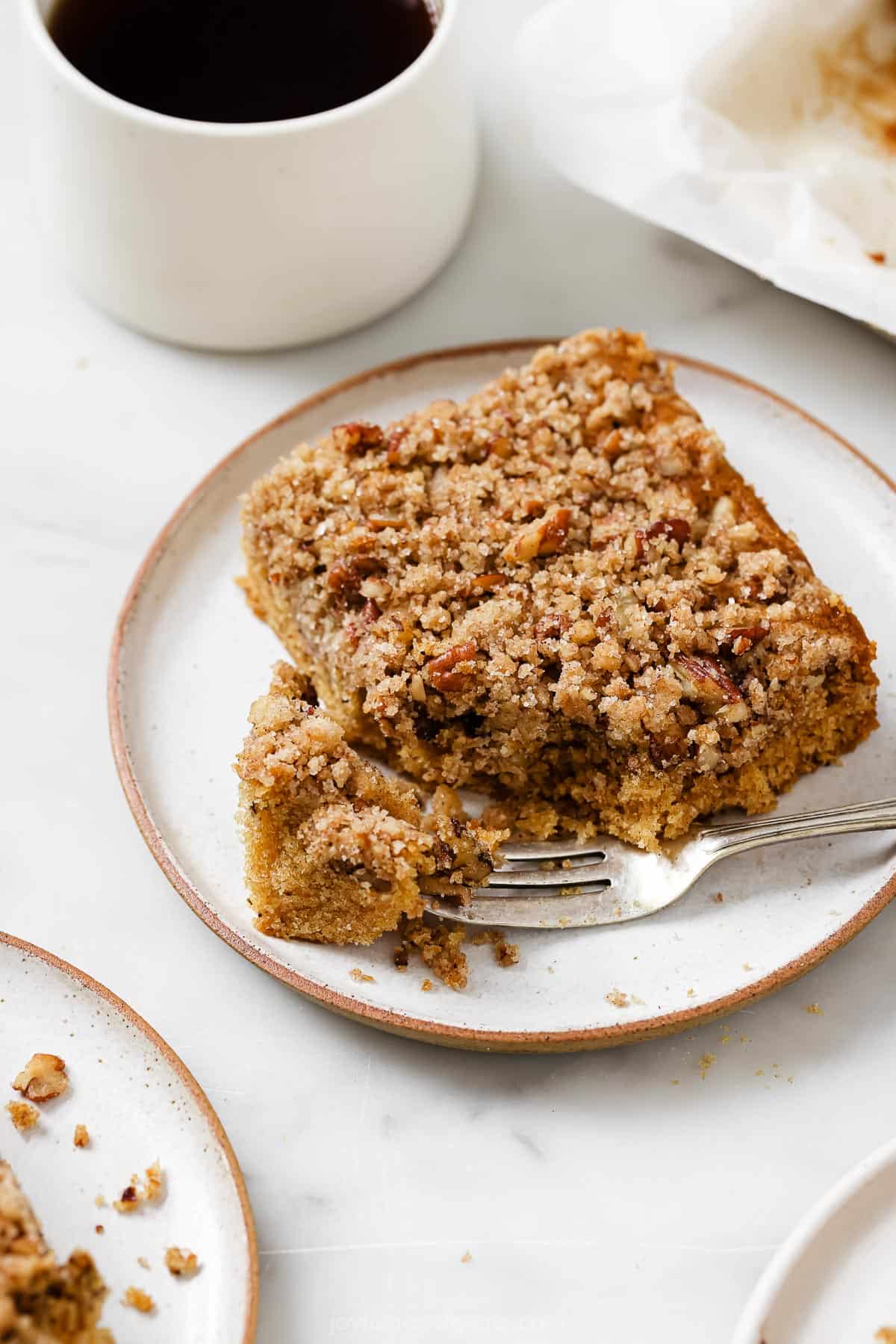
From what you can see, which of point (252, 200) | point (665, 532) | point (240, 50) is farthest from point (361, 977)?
point (240, 50)

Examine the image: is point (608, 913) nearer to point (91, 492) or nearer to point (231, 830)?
point (231, 830)

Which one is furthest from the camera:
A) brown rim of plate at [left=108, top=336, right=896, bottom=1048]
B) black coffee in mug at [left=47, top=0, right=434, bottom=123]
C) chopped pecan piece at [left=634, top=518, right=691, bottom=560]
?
black coffee in mug at [left=47, top=0, right=434, bottom=123]

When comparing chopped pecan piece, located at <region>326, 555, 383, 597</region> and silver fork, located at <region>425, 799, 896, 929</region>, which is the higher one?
chopped pecan piece, located at <region>326, 555, 383, 597</region>

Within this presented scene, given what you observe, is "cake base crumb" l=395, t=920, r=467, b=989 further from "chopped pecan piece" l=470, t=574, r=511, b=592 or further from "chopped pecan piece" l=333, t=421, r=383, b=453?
"chopped pecan piece" l=333, t=421, r=383, b=453

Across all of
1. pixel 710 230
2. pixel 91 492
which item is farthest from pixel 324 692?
pixel 710 230

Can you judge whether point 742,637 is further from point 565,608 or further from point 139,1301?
point 139,1301

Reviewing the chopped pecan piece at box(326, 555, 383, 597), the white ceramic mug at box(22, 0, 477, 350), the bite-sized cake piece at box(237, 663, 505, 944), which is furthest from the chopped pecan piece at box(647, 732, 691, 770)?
the white ceramic mug at box(22, 0, 477, 350)
